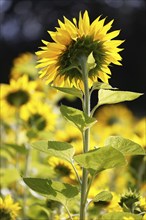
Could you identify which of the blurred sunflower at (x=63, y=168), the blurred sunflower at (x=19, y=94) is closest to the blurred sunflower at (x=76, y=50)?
the blurred sunflower at (x=63, y=168)

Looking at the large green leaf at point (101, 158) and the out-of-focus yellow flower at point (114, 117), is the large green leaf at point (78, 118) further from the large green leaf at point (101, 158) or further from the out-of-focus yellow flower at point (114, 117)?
the out-of-focus yellow flower at point (114, 117)

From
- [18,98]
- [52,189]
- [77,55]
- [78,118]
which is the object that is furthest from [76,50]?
[18,98]

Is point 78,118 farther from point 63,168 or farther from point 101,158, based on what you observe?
point 63,168

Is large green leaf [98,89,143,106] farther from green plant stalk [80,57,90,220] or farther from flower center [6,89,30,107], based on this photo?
flower center [6,89,30,107]

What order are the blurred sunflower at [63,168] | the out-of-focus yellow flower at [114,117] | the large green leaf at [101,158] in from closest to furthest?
the large green leaf at [101,158], the blurred sunflower at [63,168], the out-of-focus yellow flower at [114,117]

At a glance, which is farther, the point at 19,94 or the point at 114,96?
the point at 19,94

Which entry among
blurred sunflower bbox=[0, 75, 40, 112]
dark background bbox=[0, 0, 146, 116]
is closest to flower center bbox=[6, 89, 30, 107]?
blurred sunflower bbox=[0, 75, 40, 112]
